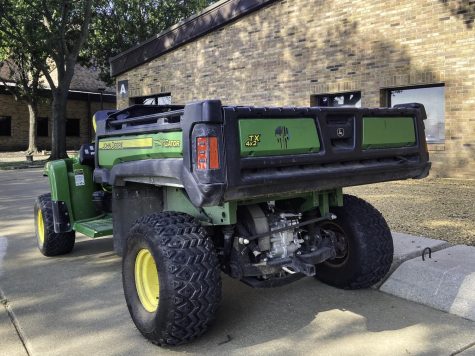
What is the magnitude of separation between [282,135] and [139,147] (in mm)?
1164

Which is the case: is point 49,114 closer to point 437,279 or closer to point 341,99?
point 341,99

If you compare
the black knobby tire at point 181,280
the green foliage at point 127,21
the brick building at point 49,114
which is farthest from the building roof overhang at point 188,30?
the black knobby tire at point 181,280

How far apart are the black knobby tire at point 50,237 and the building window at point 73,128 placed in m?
28.5

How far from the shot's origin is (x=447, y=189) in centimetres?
912

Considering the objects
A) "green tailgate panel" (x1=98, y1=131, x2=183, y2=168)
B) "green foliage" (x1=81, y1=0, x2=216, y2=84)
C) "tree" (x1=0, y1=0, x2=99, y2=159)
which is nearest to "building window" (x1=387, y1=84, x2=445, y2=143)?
"green tailgate panel" (x1=98, y1=131, x2=183, y2=168)

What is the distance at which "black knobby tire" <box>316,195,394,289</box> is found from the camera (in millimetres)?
4176

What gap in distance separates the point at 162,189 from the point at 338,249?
1606 mm

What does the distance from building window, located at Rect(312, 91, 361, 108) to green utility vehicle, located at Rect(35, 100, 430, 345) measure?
27.9ft

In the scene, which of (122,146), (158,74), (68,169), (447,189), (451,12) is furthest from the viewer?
(158,74)

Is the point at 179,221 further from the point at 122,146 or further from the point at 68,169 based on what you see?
the point at 68,169

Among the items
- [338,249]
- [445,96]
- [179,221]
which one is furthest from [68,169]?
[445,96]

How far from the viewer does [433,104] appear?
11.1 metres

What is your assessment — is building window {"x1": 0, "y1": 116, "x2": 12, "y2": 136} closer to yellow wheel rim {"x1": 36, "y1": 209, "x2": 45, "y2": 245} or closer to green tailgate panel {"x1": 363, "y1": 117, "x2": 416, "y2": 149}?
yellow wheel rim {"x1": 36, "y1": 209, "x2": 45, "y2": 245}

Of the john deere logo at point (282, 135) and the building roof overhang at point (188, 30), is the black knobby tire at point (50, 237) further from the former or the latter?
the building roof overhang at point (188, 30)
